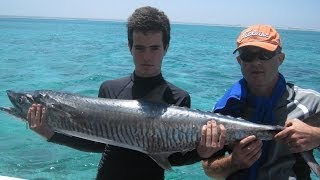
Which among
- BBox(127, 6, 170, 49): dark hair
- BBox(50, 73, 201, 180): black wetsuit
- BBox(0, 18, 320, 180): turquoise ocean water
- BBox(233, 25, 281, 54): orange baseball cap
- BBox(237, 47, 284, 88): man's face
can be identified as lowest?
BBox(0, 18, 320, 180): turquoise ocean water

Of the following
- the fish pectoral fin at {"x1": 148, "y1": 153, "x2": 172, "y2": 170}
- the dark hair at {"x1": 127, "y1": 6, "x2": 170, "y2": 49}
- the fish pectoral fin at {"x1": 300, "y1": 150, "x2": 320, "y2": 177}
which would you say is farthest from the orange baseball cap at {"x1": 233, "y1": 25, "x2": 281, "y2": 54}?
the fish pectoral fin at {"x1": 148, "y1": 153, "x2": 172, "y2": 170}

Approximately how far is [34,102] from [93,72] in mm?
17660

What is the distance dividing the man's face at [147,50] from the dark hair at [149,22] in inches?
1.7

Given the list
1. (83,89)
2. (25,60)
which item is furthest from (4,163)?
(25,60)

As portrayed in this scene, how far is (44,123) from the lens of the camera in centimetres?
346

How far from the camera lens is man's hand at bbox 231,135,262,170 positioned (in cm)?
317

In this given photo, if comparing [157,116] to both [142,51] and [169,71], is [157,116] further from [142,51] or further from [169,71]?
[169,71]

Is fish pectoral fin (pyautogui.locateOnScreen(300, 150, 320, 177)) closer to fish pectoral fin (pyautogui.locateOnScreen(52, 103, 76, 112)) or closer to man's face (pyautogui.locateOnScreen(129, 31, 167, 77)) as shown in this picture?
man's face (pyautogui.locateOnScreen(129, 31, 167, 77))

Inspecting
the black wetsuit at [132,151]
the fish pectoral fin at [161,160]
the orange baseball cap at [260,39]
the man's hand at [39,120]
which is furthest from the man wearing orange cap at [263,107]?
the man's hand at [39,120]

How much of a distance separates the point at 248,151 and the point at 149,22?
1.26 metres

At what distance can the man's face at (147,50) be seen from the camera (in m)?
3.34

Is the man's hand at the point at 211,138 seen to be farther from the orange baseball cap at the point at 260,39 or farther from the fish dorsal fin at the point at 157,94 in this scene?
the orange baseball cap at the point at 260,39

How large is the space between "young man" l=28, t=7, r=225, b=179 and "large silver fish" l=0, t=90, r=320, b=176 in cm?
9

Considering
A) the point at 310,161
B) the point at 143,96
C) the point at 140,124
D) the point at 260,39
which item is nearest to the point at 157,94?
the point at 143,96
